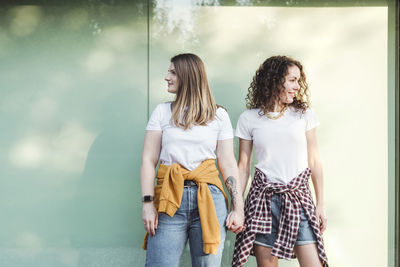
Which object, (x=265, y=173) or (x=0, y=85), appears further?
(x=0, y=85)

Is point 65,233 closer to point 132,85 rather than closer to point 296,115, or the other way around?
point 132,85

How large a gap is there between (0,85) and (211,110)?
6.33 ft

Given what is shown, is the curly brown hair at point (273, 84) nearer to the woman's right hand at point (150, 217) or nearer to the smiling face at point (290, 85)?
the smiling face at point (290, 85)

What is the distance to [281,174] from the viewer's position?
2795 millimetres

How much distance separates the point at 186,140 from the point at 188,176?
0.75ft

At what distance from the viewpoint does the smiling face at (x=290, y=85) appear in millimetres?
2863

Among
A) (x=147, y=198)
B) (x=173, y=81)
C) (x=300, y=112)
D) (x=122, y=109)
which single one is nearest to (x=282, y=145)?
(x=300, y=112)

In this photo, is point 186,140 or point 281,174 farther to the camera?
point 281,174

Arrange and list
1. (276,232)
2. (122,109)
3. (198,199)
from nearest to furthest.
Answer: (198,199)
(276,232)
(122,109)

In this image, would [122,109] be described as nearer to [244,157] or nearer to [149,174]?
[149,174]

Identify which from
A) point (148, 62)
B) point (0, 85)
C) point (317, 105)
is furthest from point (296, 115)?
point (0, 85)

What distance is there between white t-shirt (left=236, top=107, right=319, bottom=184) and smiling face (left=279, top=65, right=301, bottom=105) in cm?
10

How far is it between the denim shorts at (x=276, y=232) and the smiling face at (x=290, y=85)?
2.18 ft

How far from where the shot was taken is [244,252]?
2.76 meters
